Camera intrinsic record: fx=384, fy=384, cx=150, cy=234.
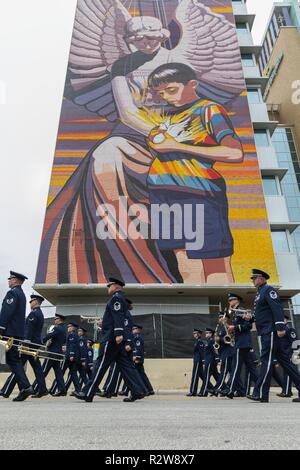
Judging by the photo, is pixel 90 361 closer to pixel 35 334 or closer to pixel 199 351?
pixel 199 351

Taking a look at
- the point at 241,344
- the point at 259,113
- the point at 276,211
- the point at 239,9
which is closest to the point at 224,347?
the point at 241,344

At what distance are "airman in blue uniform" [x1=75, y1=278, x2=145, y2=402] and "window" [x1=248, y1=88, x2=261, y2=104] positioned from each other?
25550mm

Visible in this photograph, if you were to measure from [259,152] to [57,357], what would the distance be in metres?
20.5

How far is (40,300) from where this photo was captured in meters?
9.41

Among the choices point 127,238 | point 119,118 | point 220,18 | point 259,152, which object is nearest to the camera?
point 127,238

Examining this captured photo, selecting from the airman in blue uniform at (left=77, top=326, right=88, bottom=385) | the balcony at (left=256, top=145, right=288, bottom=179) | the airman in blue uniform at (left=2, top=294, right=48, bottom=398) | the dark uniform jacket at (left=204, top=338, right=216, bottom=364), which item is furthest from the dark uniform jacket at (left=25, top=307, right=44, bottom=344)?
the balcony at (left=256, top=145, right=288, bottom=179)

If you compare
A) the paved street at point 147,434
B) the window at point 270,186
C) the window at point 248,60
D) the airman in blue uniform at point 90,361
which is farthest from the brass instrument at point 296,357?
the window at point 248,60

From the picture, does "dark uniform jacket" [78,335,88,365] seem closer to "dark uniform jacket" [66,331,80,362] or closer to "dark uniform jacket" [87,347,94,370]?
"dark uniform jacket" [87,347,94,370]

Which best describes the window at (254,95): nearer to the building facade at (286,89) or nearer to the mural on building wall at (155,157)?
the mural on building wall at (155,157)

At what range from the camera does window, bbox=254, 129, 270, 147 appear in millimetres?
26484

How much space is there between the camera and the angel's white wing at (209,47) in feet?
86.1

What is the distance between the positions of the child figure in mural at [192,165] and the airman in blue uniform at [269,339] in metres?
12.9
